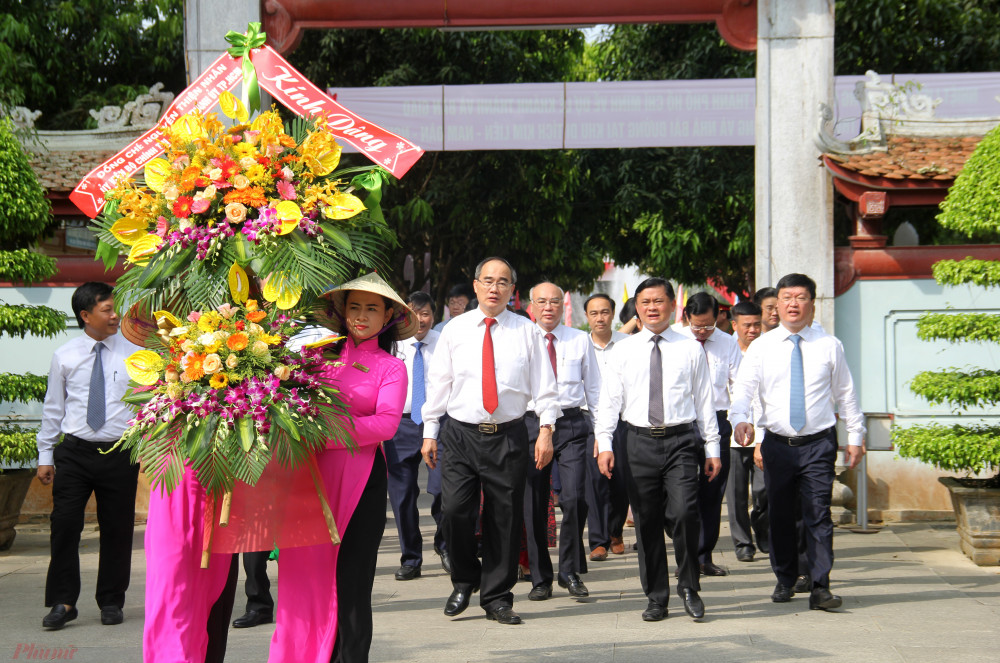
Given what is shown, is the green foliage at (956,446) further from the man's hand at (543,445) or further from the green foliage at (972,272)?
the man's hand at (543,445)

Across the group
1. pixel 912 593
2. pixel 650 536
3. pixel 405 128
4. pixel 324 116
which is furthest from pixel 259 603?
pixel 405 128

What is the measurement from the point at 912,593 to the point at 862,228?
3.80m

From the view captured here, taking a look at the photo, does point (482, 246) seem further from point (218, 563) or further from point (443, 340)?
point (218, 563)

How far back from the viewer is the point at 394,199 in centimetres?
1769

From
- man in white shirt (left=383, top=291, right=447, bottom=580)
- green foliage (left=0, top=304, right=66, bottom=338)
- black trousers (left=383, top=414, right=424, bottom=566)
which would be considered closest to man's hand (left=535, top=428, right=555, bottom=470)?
man in white shirt (left=383, top=291, right=447, bottom=580)

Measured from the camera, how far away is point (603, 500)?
8.29 m

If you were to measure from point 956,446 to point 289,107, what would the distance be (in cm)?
479

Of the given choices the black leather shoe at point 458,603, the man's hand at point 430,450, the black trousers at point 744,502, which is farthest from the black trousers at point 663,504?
the black trousers at point 744,502

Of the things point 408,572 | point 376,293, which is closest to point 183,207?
point 376,293

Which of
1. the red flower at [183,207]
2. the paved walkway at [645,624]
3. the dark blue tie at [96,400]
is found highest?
the red flower at [183,207]

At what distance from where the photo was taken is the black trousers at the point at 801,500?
254 inches

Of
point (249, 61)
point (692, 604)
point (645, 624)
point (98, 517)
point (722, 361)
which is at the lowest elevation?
point (645, 624)

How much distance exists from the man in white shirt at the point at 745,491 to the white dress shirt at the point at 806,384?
148 centimetres

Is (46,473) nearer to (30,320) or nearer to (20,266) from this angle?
(30,320)
